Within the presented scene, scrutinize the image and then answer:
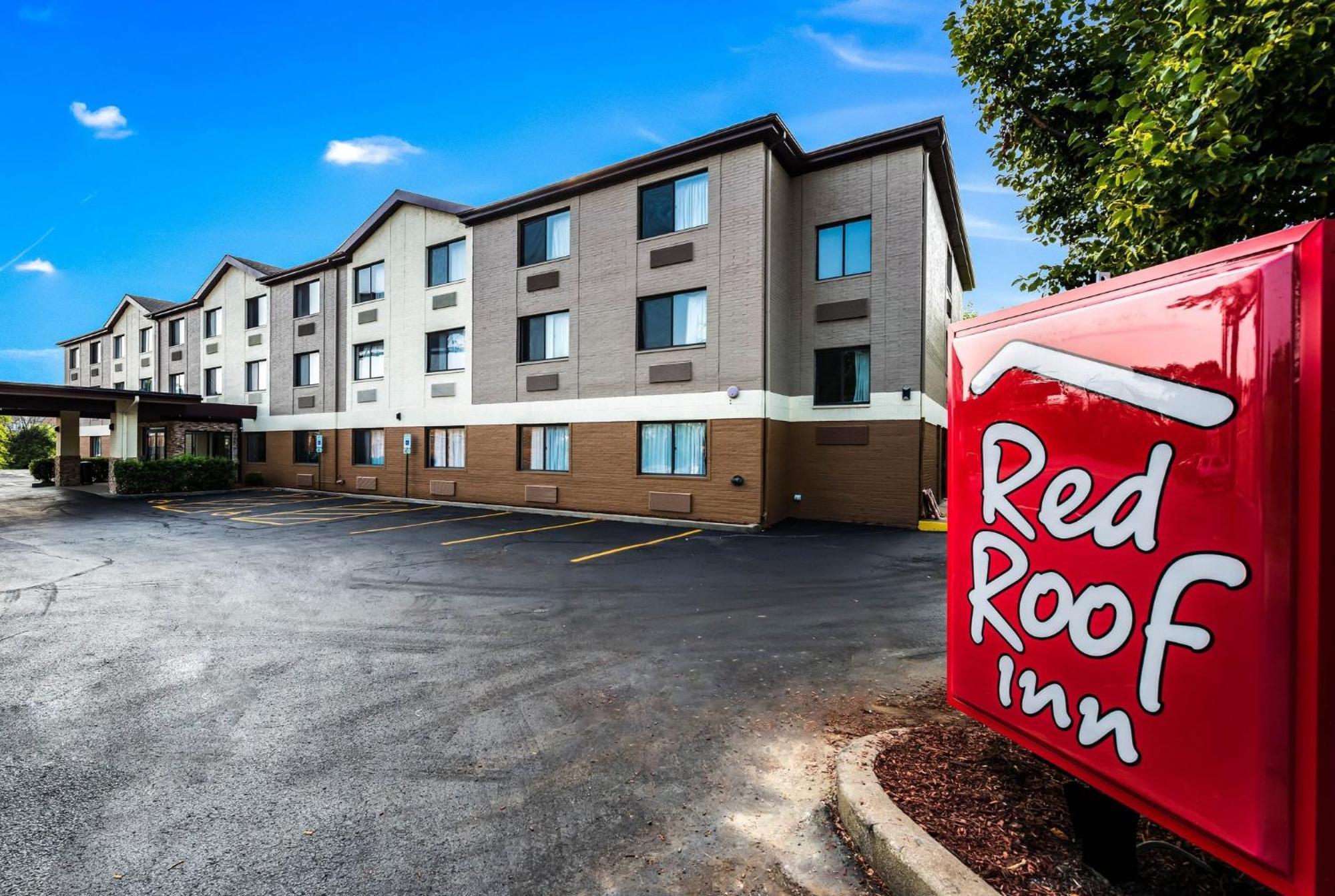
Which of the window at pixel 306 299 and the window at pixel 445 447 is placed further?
the window at pixel 306 299

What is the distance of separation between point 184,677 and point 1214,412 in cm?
753

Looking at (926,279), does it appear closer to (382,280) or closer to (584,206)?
(584,206)

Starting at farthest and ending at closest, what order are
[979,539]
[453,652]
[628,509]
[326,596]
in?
[628,509] → [326,596] → [453,652] → [979,539]

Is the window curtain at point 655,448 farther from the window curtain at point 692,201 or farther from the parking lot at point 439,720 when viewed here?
the parking lot at point 439,720

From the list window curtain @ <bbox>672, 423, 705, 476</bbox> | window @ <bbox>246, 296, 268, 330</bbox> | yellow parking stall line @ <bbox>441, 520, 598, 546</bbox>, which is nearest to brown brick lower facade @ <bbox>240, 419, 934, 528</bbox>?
window curtain @ <bbox>672, 423, 705, 476</bbox>

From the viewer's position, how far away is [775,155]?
16203 mm

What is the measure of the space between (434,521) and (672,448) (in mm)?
7026

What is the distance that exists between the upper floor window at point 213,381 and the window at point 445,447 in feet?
55.7

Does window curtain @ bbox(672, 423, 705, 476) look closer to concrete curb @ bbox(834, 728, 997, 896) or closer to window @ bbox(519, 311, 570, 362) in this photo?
window @ bbox(519, 311, 570, 362)

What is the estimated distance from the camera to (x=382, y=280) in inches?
935

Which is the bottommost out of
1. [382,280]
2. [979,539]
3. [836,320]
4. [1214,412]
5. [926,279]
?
[979,539]

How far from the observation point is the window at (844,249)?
53.7 feet

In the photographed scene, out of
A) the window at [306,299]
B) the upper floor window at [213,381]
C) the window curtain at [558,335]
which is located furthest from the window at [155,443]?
the window curtain at [558,335]

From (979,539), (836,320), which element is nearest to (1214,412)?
(979,539)
